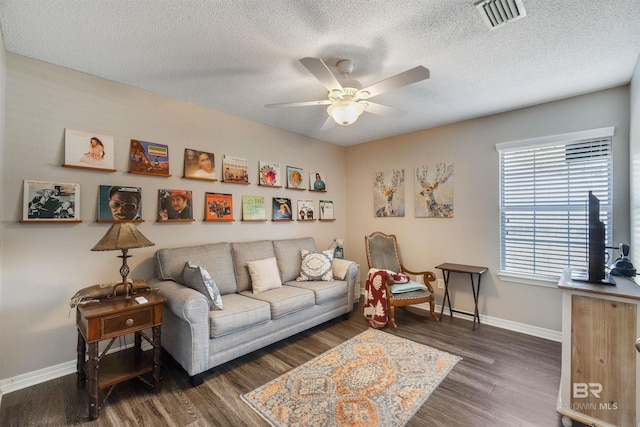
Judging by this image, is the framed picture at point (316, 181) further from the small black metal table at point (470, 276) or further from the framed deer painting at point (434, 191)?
the small black metal table at point (470, 276)

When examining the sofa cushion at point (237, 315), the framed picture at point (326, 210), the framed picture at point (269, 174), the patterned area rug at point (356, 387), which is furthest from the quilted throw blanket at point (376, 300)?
the framed picture at point (269, 174)

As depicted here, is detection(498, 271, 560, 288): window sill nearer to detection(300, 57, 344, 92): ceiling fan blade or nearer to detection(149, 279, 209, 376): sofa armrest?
detection(300, 57, 344, 92): ceiling fan blade

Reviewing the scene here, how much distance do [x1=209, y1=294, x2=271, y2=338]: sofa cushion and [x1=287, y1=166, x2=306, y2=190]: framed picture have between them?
1.83 meters

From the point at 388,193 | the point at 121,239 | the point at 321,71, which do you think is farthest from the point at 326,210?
the point at 121,239

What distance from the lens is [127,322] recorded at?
195cm

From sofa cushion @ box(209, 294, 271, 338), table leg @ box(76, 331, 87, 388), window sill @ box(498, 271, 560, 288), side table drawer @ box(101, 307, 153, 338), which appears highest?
window sill @ box(498, 271, 560, 288)

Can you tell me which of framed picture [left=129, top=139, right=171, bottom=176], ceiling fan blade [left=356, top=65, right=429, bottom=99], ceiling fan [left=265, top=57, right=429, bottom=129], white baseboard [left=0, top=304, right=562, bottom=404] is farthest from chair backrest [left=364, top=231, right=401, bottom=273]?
framed picture [left=129, top=139, right=171, bottom=176]

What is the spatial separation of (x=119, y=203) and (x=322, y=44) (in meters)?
2.22

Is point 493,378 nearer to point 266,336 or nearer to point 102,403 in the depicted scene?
point 266,336

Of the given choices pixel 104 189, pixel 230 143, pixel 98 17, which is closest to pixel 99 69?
pixel 98 17

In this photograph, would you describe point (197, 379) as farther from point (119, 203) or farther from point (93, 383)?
point (119, 203)

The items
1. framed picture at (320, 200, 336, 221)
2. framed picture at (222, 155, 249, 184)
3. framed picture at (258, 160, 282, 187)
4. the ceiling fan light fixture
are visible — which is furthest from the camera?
framed picture at (320, 200, 336, 221)

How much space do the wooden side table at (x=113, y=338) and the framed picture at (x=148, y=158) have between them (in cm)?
122

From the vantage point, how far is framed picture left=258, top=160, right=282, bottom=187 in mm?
3689
